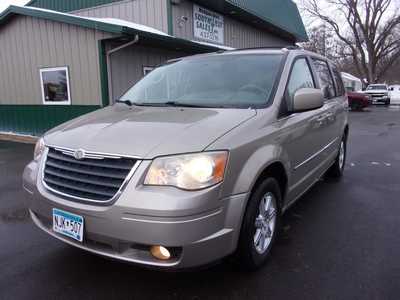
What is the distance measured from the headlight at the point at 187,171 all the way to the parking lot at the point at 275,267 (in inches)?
31.9

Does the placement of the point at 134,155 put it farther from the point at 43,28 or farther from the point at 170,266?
the point at 43,28

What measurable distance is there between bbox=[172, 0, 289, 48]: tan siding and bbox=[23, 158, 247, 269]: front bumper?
10255mm

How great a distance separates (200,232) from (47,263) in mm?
1619

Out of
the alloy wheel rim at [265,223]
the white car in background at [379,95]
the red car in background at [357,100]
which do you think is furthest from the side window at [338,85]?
the white car in background at [379,95]

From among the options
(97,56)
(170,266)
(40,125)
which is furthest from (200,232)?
(40,125)

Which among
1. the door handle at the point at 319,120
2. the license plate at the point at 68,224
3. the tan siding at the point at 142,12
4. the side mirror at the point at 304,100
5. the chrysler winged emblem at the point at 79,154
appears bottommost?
the license plate at the point at 68,224

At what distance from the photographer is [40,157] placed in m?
2.93

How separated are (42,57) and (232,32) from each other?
327 inches

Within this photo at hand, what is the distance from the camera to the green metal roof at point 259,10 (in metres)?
13.5

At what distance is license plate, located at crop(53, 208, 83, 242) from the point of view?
8.04 ft

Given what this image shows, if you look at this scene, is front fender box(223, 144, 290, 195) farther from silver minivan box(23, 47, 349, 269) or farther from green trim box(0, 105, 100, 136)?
green trim box(0, 105, 100, 136)

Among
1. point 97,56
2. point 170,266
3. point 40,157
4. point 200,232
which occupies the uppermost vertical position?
point 97,56

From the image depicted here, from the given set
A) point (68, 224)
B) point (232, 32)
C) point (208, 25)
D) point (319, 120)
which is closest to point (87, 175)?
point (68, 224)

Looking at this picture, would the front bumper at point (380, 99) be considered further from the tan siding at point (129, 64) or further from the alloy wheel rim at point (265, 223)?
the alloy wheel rim at point (265, 223)
